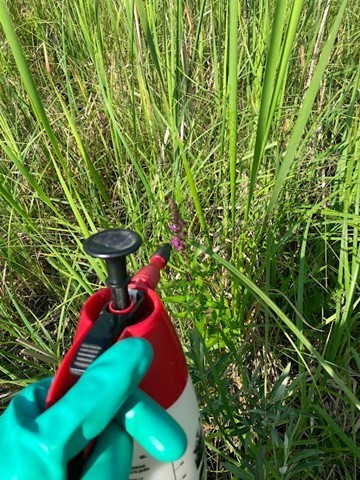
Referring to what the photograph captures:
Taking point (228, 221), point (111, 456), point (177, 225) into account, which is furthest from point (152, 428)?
point (228, 221)

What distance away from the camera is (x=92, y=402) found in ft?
1.38

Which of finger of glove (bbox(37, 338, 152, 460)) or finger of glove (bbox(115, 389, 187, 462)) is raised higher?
finger of glove (bbox(37, 338, 152, 460))

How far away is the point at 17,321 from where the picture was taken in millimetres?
1146

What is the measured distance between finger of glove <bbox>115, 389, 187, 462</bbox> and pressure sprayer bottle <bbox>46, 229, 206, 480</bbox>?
0.06 metres

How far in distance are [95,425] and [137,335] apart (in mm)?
106

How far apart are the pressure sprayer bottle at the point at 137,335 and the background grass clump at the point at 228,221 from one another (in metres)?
0.13

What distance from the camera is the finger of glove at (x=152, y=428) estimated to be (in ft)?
1.48

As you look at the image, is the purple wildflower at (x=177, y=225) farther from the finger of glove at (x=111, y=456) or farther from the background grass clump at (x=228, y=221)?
the finger of glove at (x=111, y=456)

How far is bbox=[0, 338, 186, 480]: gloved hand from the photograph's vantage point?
0.40 m

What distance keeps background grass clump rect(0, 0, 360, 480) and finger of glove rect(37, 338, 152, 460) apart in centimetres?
25

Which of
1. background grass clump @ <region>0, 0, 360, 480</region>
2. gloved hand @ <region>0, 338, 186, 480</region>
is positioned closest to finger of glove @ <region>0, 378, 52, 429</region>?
gloved hand @ <region>0, 338, 186, 480</region>

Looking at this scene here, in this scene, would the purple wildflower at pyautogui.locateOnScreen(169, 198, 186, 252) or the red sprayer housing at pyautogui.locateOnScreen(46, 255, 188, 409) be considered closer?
the red sprayer housing at pyautogui.locateOnScreen(46, 255, 188, 409)

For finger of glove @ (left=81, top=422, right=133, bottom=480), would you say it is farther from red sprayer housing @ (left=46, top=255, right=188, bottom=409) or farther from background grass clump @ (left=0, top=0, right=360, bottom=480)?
background grass clump @ (left=0, top=0, right=360, bottom=480)

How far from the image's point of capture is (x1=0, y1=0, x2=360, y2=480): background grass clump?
2.50ft
